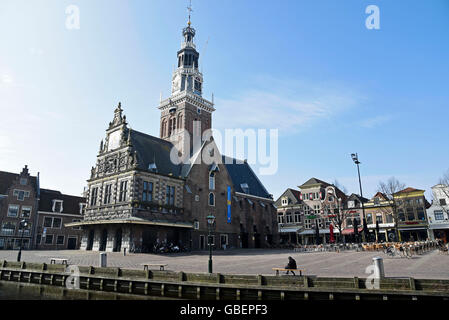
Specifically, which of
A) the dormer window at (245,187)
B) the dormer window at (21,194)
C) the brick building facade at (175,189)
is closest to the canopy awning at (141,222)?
the brick building facade at (175,189)

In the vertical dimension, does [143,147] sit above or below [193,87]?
below

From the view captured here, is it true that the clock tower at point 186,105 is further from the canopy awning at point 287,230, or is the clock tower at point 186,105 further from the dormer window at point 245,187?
the canopy awning at point 287,230

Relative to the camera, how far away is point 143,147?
4528cm

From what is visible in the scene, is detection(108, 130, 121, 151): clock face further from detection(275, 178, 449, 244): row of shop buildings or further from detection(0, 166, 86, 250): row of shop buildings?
detection(275, 178, 449, 244): row of shop buildings

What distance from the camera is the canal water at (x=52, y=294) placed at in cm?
1844

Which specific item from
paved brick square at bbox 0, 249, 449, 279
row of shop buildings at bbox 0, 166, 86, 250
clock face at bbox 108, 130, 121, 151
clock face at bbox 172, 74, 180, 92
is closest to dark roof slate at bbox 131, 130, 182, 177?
clock face at bbox 108, 130, 121, 151

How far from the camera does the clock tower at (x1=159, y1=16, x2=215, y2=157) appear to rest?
58031mm

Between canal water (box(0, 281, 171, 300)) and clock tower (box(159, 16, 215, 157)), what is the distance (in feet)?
120

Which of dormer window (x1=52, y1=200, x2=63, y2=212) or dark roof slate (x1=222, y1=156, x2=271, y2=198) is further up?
dark roof slate (x1=222, y1=156, x2=271, y2=198)

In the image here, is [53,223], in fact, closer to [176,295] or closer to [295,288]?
[176,295]

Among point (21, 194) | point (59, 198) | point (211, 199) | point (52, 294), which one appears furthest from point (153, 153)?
point (52, 294)

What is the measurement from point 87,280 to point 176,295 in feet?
23.5

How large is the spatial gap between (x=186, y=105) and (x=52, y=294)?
43.7 metres
